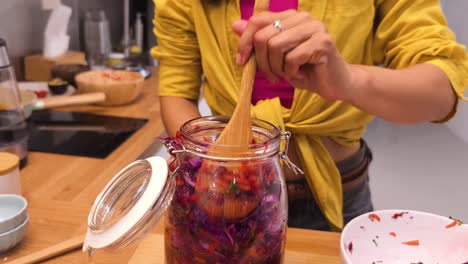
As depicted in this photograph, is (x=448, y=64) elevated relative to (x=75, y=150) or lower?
elevated

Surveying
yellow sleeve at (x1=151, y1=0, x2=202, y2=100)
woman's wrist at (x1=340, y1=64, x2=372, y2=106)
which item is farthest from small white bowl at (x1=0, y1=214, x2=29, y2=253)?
woman's wrist at (x1=340, y1=64, x2=372, y2=106)

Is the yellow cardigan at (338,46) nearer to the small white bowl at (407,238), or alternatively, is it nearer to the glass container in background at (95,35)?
the small white bowl at (407,238)

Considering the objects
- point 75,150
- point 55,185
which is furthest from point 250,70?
point 75,150

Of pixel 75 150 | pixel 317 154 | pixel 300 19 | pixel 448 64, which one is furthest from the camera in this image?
Result: pixel 75 150

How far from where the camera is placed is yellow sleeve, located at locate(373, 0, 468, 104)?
685 mm

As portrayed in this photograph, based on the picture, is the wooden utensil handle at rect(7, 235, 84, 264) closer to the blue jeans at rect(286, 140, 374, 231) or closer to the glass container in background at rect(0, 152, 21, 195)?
the glass container in background at rect(0, 152, 21, 195)

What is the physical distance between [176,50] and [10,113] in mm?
407

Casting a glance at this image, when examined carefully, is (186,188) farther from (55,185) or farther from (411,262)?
(55,185)

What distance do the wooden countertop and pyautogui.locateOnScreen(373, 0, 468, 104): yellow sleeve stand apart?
28cm

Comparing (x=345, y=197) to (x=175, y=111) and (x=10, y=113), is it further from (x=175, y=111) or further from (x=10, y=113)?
(x=10, y=113)

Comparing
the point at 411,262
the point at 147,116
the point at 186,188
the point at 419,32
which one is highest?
the point at 419,32

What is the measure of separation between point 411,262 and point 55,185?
0.60 metres

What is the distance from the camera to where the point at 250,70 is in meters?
0.52

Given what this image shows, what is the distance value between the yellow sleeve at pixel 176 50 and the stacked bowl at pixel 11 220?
314mm
